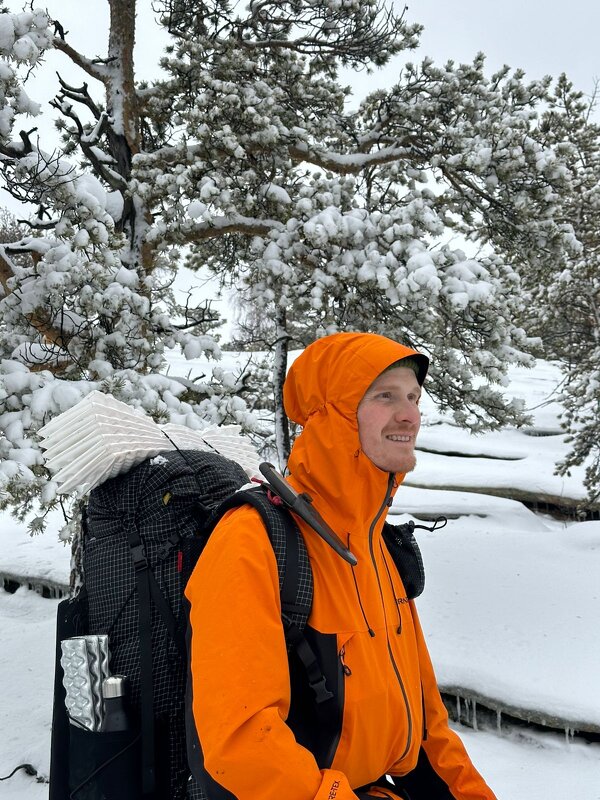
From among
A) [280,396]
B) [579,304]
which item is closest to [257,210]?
[280,396]

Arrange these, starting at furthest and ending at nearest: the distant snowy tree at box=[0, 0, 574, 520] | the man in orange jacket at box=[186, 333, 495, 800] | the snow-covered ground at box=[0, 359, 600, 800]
→ the snow-covered ground at box=[0, 359, 600, 800]
the distant snowy tree at box=[0, 0, 574, 520]
the man in orange jacket at box=[186, 333, 495, 800]

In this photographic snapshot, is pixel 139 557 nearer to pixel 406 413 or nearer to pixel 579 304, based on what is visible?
pixel 406 413

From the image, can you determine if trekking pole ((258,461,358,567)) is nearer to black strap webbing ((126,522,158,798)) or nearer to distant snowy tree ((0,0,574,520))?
black strap webbing ((126,522,158,798))

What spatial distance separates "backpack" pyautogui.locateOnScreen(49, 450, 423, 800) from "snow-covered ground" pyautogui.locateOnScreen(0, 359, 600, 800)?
3.73m

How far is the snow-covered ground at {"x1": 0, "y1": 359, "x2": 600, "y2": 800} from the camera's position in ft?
17.0

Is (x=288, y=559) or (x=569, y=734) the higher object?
(x=288, y=559)

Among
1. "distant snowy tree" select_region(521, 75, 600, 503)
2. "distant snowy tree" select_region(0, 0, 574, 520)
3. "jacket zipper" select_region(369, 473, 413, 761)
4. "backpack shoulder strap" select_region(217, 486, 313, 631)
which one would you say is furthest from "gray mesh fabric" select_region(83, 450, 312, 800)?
"distant snowy tree" select_region(521, 75, 600, 503)

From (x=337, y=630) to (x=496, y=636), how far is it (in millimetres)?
6107

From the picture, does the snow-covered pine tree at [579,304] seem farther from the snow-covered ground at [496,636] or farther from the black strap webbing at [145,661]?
the black strap webbing at [145,661]

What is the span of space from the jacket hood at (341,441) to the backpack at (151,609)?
16 cm

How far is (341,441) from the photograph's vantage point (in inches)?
71.6

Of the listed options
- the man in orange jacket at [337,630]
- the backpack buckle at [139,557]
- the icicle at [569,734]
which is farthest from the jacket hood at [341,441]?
the icicle at [569,734]

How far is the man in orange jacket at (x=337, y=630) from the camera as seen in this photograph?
1.41 meters

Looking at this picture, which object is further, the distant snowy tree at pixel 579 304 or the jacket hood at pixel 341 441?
the distant snowy tree at pixel 579 304
